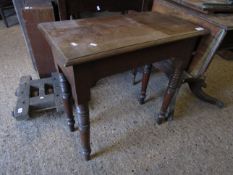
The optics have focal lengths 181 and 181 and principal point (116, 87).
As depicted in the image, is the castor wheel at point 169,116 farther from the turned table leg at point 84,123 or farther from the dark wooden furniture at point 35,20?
the dark wooden furniture at point 35,20

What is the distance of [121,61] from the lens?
750mm

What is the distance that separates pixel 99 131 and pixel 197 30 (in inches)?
34.2

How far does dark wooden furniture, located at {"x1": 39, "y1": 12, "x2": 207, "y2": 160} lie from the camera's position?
0.66 m

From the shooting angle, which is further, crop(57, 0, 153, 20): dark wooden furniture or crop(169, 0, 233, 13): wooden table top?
crop(57, 0, 153, 20): dark wooden furniture

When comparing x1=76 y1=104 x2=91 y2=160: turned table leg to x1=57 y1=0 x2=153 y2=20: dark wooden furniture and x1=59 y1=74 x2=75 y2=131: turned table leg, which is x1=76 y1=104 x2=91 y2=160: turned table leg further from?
x1=57 y1=0 x2=153 y2=20: dark wooden furniture

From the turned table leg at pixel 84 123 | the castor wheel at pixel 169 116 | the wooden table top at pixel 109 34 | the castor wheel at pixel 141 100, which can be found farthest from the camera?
the castor wheel at pixel 141 100

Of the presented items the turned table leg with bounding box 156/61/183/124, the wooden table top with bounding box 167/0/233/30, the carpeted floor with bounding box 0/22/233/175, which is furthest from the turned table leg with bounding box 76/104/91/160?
the wooden table top with bounding box 167/0/233/30

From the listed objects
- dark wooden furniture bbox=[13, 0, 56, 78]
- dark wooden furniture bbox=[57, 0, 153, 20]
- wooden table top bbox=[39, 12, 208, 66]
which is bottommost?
dark wooden furniture bbox=[13, 0, 56, 78]

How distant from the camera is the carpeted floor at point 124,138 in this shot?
3.53ft

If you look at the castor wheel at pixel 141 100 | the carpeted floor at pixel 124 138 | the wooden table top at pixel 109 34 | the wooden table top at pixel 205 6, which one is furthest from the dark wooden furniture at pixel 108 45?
the castor wheel at pixel 141 100

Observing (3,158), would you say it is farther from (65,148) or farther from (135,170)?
(135,170)

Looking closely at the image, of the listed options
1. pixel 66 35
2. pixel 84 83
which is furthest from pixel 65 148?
pixel 66 35

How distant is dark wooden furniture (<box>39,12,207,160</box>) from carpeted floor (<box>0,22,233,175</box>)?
236 millimetres

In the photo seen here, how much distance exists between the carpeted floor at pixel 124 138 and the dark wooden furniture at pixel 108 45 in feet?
0.77
